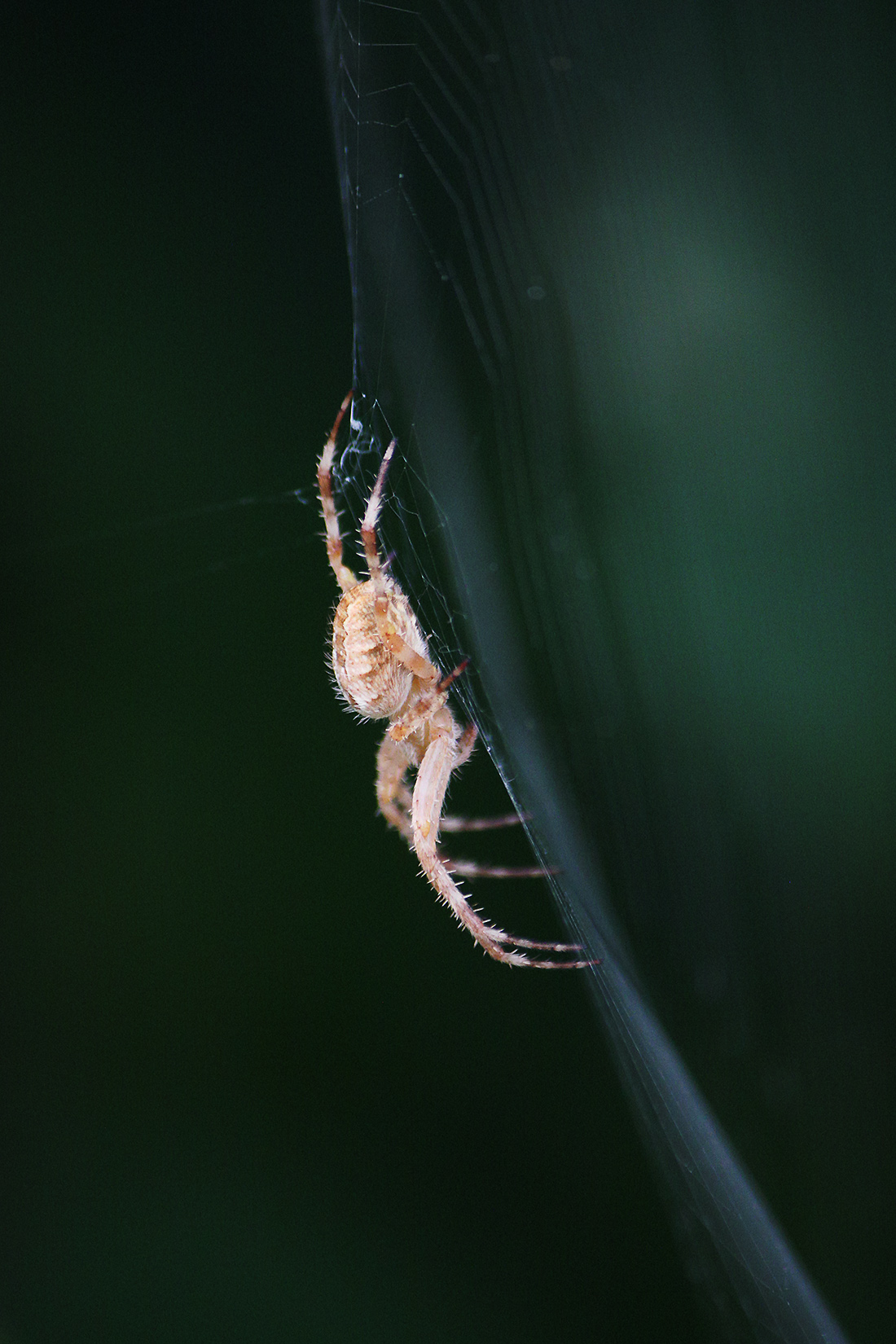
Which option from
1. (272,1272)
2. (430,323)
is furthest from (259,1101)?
(430,323)

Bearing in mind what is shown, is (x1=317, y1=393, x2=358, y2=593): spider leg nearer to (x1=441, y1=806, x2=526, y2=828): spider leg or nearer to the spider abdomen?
the spider abdomen

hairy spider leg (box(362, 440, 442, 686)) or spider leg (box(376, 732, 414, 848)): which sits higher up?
hairy spider leg (box(362, 440, 442, 686))

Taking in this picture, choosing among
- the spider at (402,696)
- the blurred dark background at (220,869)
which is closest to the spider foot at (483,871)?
the spider at (402,696)

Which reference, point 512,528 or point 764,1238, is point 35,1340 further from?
point 512,528

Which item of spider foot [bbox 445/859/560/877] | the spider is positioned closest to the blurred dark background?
spider foot [bbox 445/859/560/877]

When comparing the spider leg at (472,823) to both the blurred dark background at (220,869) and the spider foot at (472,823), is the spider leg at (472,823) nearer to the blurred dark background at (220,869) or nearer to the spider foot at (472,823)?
the spider foot at (472,823)

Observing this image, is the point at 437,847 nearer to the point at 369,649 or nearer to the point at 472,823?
Answer: the point at 472,823

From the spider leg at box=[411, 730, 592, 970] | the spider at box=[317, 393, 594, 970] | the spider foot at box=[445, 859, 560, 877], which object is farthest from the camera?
the spider foot at box=[445, 859, 560, 877]
